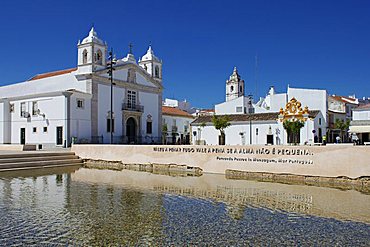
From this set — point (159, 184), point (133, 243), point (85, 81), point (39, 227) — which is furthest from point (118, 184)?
point (85, 81)

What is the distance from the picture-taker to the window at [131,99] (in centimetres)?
3606

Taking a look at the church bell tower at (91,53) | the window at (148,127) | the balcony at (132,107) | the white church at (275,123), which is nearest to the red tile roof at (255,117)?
the white church at (275,123)

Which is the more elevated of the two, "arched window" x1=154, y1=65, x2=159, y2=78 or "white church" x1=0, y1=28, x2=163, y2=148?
"arched window" x1=154, y1=65, x2=159, y2=78

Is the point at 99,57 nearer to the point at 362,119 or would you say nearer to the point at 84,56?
the point at 84,56

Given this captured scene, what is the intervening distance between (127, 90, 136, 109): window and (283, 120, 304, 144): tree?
14.6 metres

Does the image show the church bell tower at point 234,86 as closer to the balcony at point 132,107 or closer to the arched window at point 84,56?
the balcony at point 132,107

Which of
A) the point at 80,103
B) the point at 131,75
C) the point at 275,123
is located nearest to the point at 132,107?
the point at 131,75

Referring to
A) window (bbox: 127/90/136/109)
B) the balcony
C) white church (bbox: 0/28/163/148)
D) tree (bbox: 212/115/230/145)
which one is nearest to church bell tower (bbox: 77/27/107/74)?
white church (bbox: 0/28/163/148)

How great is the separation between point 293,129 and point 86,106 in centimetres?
1857

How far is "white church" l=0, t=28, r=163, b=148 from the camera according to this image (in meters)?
30.2

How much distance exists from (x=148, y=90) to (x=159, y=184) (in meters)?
26.7

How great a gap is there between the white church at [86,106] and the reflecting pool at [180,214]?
59.9 feet

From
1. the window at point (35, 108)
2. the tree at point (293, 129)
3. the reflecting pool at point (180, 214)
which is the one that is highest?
the window at point (35, 108)

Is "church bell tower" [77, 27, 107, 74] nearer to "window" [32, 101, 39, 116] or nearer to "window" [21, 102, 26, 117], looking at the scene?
"window" [32, 101, 39, 116]
